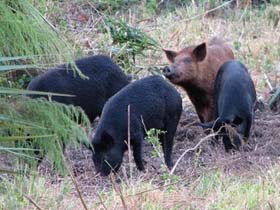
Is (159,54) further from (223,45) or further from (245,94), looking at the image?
(245,94)

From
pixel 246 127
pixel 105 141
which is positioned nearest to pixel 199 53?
pixel 246 127

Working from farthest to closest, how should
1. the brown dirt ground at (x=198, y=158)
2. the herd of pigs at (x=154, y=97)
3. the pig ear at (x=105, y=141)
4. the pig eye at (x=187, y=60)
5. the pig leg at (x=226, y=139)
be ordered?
the pig eye at (x=187, y=60), the pig leg at (x=226, y=139), the herd of pigs at (x=154, y=97), the pig ear at (x=105, y=141), the brown dirt ground at (x=198, y=158)

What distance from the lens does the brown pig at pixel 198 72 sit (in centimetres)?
988

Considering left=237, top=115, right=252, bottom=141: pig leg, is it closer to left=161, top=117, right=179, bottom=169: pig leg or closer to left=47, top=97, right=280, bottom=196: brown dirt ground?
left=47, top=97, right=280, bottom=196: brown dirt ground

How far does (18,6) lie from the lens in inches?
233

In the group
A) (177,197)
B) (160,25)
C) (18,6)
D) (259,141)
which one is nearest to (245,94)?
(259,141)

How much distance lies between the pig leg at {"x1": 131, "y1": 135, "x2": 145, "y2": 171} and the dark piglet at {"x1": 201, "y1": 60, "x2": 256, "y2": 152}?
37.1 inches

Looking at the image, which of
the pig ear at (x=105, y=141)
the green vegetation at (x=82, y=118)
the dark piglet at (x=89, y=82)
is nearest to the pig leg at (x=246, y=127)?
the green vegetation at (x=82, y=118)

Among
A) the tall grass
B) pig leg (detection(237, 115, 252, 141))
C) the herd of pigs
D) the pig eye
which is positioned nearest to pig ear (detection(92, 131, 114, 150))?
the herd of pigs

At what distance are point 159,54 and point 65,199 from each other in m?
5.80

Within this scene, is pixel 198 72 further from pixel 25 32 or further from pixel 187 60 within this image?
pixel 25 32

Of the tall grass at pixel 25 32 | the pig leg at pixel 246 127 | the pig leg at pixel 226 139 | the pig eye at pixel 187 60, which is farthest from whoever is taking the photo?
the pig eye at pixel 187 60

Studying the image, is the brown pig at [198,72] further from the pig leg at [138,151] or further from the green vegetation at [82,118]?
the pig leg at [138,151]

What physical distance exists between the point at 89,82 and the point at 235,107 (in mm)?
1446
